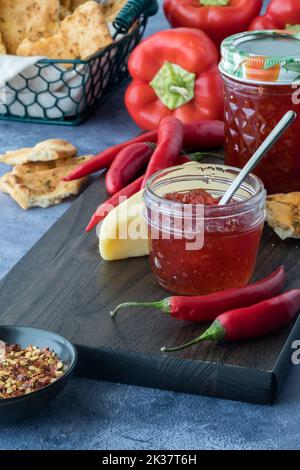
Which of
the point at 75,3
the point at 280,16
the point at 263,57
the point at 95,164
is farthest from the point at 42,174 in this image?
the point at 280,16

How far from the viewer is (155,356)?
5.38 ft

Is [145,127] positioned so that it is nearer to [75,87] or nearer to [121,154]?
[75,87]

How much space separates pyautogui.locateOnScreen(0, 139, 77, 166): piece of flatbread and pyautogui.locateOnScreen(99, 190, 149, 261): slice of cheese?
1.77ft

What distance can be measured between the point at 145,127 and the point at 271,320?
1.30 metres

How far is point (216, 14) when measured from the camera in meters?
3.11

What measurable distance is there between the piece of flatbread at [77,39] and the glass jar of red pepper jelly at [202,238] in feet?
3.32

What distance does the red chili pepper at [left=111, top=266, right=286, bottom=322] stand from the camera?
5.58 feet

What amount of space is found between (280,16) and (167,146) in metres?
0.96

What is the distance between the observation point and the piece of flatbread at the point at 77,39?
9.19 feet

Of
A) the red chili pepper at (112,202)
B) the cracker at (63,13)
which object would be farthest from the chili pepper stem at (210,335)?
the cracker at (63,13)

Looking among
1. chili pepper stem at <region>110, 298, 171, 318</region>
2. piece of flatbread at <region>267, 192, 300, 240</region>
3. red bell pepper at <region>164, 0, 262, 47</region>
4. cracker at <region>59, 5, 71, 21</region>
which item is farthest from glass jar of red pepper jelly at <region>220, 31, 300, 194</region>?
cracker at <region>59, 5, 71, 21</region>

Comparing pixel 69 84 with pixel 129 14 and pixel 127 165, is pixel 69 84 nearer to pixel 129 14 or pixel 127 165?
pixel 129 14

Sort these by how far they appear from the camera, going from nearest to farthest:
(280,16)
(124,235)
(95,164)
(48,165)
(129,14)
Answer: (124,235) → (95,164) → (48,165) → (129,14) → (280,16)

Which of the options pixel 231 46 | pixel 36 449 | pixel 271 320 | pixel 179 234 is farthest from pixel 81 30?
pixel 36 449
